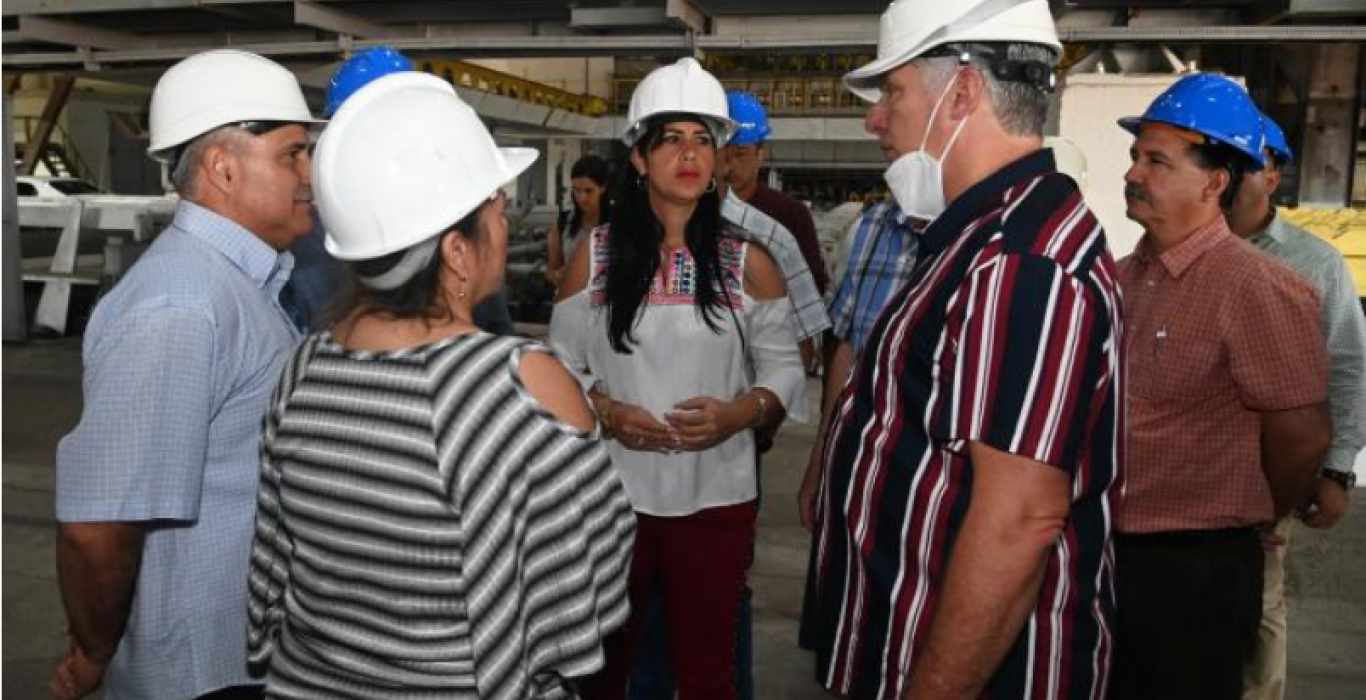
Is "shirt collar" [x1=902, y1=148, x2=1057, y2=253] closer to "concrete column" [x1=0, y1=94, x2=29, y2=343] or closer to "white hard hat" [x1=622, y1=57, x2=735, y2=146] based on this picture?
"white hard hat" [x1=622, y1=57, x2=735, y2=146]

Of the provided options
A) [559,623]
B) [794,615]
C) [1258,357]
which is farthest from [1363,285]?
[559,623]

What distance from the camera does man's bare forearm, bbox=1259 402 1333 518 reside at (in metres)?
2.12

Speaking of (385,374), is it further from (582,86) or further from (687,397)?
(582,86)

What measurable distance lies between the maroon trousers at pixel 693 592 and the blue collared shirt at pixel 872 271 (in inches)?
25.5

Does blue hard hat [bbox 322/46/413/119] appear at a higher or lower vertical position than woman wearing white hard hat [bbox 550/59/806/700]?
higher

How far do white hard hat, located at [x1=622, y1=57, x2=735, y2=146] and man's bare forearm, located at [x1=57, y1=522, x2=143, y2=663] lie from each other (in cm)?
162

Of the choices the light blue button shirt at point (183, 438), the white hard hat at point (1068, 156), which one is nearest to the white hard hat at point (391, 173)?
the light blue button shirt at point (183, 438)

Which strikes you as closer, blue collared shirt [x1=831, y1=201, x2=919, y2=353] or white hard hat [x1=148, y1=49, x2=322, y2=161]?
white hard hat [x1=148, y1=49, x2=322, y2=161]

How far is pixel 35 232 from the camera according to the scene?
13.0 m

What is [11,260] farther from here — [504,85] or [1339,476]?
[1339,476]

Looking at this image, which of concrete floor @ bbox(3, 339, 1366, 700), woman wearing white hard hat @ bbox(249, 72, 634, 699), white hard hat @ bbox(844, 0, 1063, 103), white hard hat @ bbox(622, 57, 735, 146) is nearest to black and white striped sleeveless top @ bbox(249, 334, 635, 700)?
woman wearing white hard hat @ bbox(249, 72, 634, 699)

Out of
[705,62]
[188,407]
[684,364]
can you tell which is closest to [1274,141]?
[684,364]

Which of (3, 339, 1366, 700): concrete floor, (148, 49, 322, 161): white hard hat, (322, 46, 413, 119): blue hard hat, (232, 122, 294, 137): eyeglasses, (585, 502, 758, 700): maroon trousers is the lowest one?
(3, 339, 1366, 700): concrete floor

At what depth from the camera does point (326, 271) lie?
2.53 meters
